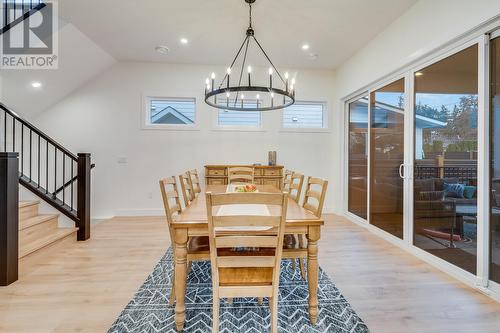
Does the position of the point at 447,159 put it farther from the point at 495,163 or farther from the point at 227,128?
the point at 227,128

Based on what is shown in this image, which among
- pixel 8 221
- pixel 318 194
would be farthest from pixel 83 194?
pixel 318 194

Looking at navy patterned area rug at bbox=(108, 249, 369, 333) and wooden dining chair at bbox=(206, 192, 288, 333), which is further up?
wooden dining chair at bbox=(206, 192, 288, 333)

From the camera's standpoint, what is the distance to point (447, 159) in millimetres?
2619

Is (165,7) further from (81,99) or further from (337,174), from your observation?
(337,174)

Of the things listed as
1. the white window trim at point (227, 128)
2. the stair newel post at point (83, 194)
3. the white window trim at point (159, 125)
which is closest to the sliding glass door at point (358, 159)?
the white window trim at point (227, 128)

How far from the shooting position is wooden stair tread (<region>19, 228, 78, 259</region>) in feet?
8.81

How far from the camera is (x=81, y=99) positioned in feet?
15.3

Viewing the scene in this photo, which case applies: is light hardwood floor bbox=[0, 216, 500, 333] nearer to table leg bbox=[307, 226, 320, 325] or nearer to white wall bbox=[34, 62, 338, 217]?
table leg bbox=[307, 226, 320, 325]

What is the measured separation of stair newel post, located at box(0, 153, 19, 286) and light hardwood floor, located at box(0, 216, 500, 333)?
147mm

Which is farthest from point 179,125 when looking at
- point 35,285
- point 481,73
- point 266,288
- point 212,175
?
point 481,73

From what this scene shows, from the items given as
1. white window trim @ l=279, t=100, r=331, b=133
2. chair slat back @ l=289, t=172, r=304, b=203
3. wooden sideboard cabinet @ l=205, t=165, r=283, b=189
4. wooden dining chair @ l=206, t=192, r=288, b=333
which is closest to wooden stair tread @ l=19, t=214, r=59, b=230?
wooden sideboard cabinet @ l=205, t=165, r=283, b=189

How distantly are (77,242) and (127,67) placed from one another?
11.0ft

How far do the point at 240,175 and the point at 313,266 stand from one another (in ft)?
7.40

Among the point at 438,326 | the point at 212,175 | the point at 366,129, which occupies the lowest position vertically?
the point at 438,326
